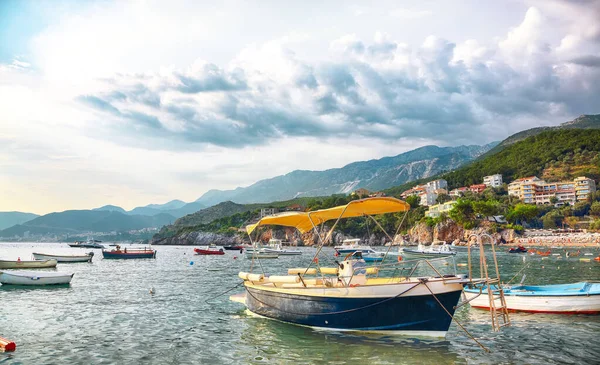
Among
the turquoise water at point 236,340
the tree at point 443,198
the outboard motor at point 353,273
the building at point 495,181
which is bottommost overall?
the turquoise water at point 236,340

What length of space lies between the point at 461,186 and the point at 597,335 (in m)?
189

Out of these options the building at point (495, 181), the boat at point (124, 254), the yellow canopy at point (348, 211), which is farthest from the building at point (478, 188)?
the yellow canopy at point (348, 211)

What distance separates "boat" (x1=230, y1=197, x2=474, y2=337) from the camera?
1345 cm

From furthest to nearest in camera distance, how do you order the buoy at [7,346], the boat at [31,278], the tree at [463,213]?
1. the tree at [463,213]
2. the boat at [31,278]
3. the buoy at [7,346]

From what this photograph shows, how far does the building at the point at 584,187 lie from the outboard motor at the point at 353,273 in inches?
5917

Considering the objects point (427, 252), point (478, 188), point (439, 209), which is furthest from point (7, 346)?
point (478, 188)

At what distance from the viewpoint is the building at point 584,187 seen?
13612 cm

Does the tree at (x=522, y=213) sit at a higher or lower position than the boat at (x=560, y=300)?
higher

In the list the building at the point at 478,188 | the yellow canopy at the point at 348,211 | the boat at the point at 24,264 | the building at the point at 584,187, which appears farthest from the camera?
the building at the point at 478,188

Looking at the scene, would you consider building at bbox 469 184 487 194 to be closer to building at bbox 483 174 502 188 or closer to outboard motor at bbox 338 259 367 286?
building at bbox 483 174 502 188

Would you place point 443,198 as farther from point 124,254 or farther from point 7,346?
point 7,346

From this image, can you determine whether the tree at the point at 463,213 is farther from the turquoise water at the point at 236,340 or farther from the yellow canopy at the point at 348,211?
the yellow canopy at the point at 348,211

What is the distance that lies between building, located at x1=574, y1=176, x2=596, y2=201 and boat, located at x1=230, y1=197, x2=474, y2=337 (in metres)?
151

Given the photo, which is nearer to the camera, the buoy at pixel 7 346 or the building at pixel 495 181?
the buoy at pixel 7 346
